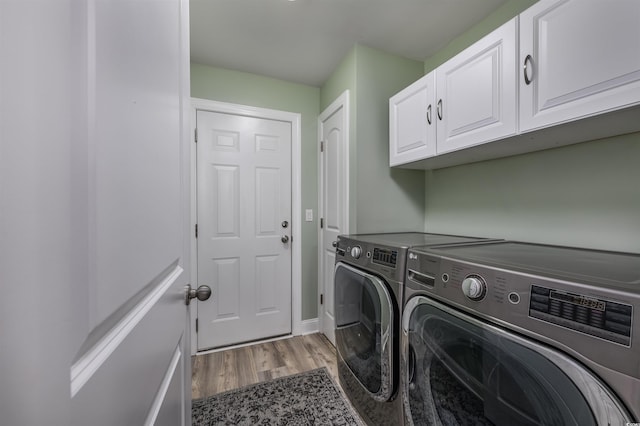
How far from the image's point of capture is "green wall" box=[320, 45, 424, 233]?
6.14 ft

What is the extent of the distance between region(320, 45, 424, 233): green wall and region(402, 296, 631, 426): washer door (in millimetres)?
982

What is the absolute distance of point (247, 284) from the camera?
229 centimetres

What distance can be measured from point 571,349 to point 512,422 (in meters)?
0.30

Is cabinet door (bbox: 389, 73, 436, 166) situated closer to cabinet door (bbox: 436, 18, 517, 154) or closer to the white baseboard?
cabinet door (bbox: 436, 18, 517, 154)

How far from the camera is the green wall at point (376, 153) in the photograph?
6.14 ft

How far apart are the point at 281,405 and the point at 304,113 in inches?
91.9

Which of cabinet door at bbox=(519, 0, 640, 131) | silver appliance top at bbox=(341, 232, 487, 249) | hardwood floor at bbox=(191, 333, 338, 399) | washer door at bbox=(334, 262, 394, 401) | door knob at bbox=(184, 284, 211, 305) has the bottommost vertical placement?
hardwood floor at bbox=(191, 333, 338, 399)

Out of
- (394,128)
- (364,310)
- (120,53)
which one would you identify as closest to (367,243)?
(364,310)

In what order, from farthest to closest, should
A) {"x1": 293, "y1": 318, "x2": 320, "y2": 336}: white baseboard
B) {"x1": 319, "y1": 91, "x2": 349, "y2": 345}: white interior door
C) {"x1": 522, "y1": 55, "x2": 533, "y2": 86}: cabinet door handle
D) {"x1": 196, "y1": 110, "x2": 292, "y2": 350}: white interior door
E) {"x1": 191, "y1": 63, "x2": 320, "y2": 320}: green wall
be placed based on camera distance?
{"x1": 293, "y1": 318, "x2": 320, "y2": 336}: white baseboard < {"x1": 191, "y1": 63, "x2": 320, "y2": 320}: green wall < {"x1": 196, "y1": 110, "x2": 292, "y2": 350}: white interior door < {"x1": 319, "y1": 91, "x2": 349, "y2": 345}: white interior door < {"x1": 522, "y1": 55, "x2": 533, "y2": 86}: cabinet door handle

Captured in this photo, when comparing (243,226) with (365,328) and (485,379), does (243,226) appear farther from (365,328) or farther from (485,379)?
(485,379)

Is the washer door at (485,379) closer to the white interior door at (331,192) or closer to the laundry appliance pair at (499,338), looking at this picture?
the laundry appliance pair at (499,338)

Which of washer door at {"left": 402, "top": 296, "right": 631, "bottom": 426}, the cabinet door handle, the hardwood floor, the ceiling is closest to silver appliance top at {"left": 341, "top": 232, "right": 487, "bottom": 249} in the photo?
washer door at {"left": 402, "top": 296, "right": 631, "bottom": 426}

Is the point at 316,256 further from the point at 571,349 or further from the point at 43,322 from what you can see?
the point at 43,322

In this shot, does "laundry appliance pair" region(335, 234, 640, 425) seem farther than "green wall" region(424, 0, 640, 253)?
No
